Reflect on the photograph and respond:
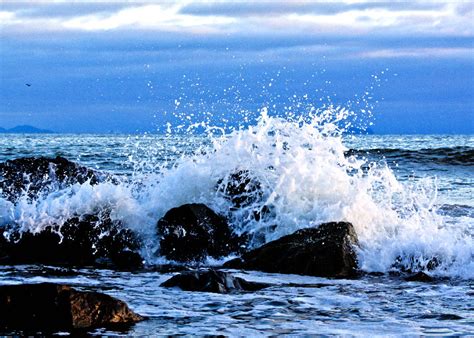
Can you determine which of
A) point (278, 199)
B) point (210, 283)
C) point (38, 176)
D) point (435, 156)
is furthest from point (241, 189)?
point (435, 156)

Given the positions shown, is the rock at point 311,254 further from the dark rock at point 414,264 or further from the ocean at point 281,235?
the dark rock at point 414,264

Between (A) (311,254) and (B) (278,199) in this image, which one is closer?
(A) (311,254)

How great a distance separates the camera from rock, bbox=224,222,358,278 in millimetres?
8109

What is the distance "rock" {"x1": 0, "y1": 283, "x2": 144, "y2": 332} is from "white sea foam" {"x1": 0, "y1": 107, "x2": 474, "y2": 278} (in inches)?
152

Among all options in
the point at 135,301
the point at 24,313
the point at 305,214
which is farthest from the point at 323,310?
the point at 305,214

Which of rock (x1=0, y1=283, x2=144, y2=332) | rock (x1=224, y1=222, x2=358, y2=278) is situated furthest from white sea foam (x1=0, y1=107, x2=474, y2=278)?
rock (x1=0, y1=283, x2=144, y2=332)

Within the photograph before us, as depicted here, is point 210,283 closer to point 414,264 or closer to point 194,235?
point 194,235

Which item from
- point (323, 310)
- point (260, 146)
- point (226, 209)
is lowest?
Answer: point (323, 310)

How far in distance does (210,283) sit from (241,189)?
356 cm

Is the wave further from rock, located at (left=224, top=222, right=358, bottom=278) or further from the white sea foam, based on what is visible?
rock, located at (left=224, top=222, right=358, bottom=278)

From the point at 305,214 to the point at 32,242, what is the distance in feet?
10.9

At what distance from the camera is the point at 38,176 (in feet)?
36.3

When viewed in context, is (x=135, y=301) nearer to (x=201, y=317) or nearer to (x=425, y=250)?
(x=201, y=317)

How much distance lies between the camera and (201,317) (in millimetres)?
5699
